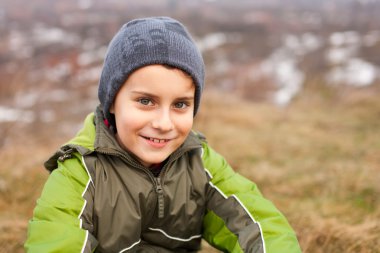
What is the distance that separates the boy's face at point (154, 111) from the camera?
70.4 inches

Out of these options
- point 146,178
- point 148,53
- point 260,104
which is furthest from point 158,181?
point 260,104

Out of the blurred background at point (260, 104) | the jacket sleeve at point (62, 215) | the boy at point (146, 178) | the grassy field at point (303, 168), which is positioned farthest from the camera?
the blurred background at point (260, 104)

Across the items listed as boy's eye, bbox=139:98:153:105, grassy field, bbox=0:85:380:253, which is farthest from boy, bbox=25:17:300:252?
grassy field, bbox=0:85:380:253

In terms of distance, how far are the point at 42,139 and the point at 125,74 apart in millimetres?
7424

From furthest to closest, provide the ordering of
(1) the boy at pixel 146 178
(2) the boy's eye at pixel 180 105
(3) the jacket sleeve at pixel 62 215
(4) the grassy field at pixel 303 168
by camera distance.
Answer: (4) the grassy field at pixel 303 168 < (2) the boy's eye at pixel 180 105 < (1) the boy at pixel 146 178 < (3) the jacket sleeve at pixel 62 215

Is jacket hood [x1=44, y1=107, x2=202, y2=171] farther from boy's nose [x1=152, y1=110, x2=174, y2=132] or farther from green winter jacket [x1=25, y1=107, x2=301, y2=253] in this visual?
boy's nose [x1=152, y1=110, x2=174, y2=132]

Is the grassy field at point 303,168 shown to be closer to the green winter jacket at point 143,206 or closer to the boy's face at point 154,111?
the green winter jacket at point 143,206

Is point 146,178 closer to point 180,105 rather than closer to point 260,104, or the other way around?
point 180,105

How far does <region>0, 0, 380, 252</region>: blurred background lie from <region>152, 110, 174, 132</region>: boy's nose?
1.26m

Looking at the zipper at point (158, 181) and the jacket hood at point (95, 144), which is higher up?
the jacket hood at point (95, 144)

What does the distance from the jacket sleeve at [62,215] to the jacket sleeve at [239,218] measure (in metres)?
0.67

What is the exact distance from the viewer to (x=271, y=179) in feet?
14.4

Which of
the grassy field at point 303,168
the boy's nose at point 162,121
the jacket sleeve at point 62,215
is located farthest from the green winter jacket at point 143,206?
the grassy field at point 303,168

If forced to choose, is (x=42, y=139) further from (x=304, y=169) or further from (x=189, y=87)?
(x=189, y=87)
